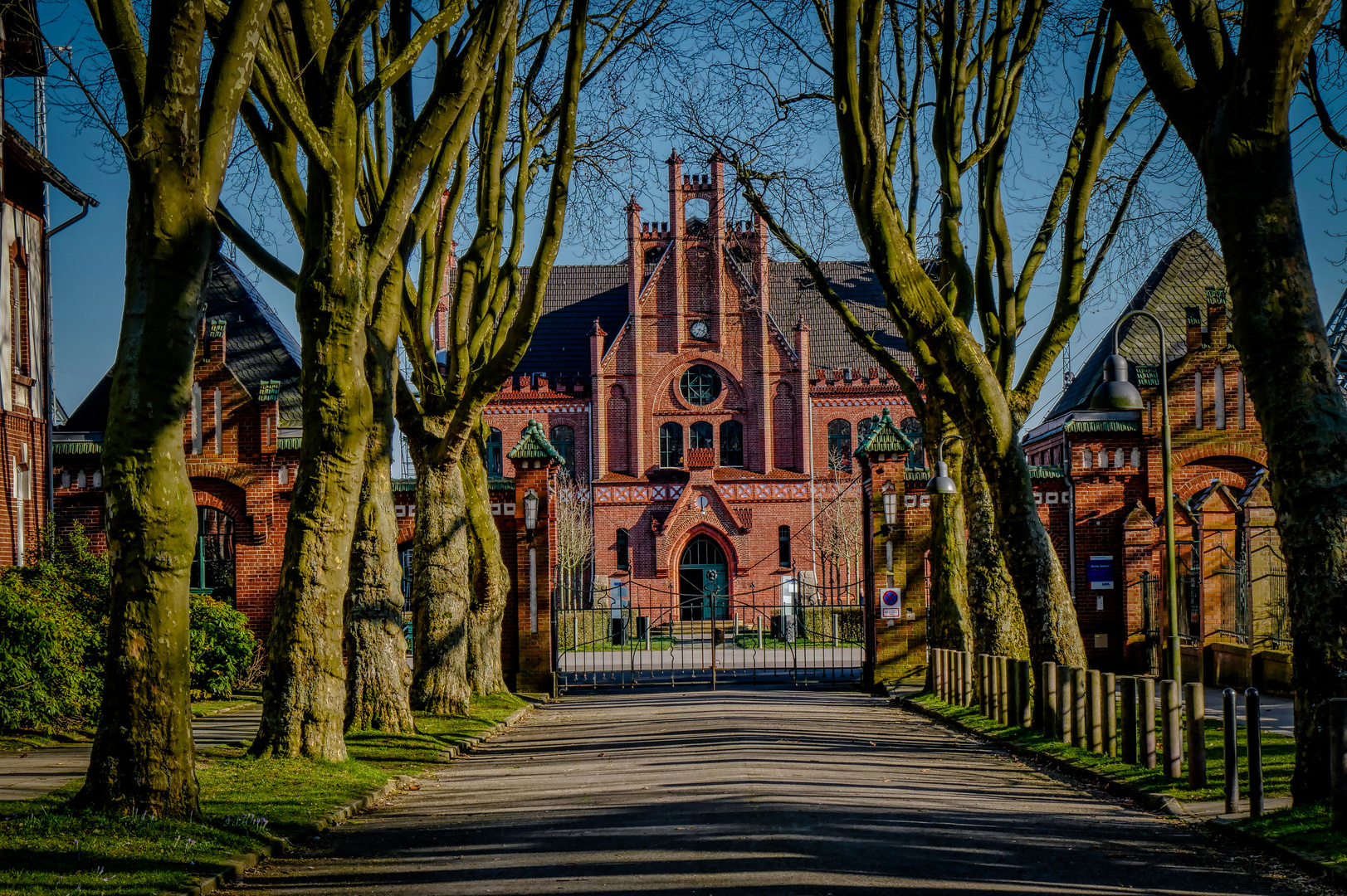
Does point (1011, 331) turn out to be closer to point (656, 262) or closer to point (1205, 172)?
point (1205, 172)

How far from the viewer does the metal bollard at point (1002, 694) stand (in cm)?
1627

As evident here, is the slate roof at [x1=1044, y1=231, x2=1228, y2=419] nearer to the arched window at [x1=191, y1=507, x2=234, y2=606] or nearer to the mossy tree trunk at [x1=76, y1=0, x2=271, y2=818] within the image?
the arched window at [x1=191, y1=507, x2=234, y2=606]

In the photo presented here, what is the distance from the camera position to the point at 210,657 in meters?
20.6

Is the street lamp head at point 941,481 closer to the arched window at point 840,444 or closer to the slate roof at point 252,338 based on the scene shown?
the slate roof at point 252,338

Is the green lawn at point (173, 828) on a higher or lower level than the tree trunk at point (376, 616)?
lower

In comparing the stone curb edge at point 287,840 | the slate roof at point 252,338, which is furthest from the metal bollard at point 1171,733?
the slate roof at point 252,338

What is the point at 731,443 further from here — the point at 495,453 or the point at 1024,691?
the point at 1024,691

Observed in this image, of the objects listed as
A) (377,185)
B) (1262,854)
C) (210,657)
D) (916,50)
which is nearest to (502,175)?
(377,185)

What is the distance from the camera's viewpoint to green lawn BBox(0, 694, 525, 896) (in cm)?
671

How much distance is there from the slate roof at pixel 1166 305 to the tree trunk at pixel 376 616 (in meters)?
20.6

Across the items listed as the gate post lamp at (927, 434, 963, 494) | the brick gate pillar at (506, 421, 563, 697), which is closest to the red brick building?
the gate post lamp at (927, 434, 963, 494)

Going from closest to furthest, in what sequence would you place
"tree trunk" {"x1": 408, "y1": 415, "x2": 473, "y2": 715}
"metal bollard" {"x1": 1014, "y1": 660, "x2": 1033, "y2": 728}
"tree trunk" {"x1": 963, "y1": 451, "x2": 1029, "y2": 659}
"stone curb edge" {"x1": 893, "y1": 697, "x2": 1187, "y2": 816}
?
"stone curb edge" {"x1": 893, "y1": 697, "x2": 1187, "y2": 816}
"metal bollard" {"x1": 1014, "y1": 660, "x2": 1033, "y2": 728}
"tree trunk" {"x1": 963, "y1": 451, "x2": 1029, "y2": 659}
"tree trunk" {"x1": 408, "y1": 415, "x2": 473, "y2": 715}

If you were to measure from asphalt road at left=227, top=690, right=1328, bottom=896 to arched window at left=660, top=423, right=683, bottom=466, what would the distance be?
35734 millimetres

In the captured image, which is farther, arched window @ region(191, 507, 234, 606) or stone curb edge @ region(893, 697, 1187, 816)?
arched window @ region(191, 507, 234, 606)
